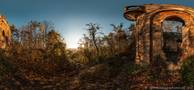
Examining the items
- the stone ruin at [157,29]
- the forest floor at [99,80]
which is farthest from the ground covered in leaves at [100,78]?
the stone ruin at [157,29]

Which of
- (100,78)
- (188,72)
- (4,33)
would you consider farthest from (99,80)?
(4,33)

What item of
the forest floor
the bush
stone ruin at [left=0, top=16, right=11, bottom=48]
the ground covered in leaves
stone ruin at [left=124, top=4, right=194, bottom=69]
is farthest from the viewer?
stone ruin at [left=0, top=16, right=11, bottom=48]

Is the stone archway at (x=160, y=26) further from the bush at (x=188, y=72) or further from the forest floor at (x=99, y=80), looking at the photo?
the bush at (x=188, y=72)

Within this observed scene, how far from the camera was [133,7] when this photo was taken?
26.8 metres

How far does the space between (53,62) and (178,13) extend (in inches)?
436

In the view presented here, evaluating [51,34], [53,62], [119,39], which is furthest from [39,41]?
[53,62]

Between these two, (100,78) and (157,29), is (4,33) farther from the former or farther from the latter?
(157,29)

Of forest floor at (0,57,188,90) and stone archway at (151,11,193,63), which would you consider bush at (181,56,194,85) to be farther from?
stone archway at (151,11,193,63)

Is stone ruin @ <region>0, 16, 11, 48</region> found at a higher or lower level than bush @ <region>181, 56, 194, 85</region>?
higher

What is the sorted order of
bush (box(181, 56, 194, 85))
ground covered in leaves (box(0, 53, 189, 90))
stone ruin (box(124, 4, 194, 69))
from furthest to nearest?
stone ruin (box(124, 4, 194, 69)), ground covered in leaves (box(0, 53, 189, 90)), bush (box(181, 56, 194, 85))

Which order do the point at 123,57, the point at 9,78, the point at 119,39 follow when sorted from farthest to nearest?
the point at 119,39 < the point at 123,57 < the point at 9,78

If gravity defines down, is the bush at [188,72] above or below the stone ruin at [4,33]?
below

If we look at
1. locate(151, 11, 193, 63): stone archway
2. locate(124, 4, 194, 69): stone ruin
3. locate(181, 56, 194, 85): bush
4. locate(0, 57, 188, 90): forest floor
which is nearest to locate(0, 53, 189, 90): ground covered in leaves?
locate(0, 57, 188, 90): forest floor

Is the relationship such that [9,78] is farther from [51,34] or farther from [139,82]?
[51,34]
